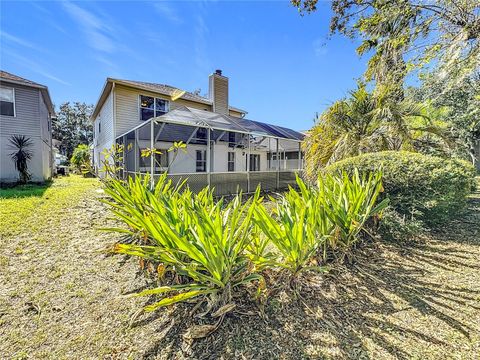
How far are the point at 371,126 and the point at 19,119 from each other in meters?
15.0

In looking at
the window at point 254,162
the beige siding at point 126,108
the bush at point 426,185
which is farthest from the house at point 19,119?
the bush at point 426,185

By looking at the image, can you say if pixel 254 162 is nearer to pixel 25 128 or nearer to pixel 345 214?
pixel 25 128

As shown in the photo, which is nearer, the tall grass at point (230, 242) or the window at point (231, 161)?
the tall grass at point (230, 242)

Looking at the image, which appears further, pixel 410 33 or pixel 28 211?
pixel 410 33

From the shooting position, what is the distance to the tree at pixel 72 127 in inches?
1533

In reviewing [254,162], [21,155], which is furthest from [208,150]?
[21,155]

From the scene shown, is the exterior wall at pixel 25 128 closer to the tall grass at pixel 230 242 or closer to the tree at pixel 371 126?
the tall grass at pixel 230 242

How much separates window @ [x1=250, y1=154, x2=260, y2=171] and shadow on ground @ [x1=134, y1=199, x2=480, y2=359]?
14.0 metres

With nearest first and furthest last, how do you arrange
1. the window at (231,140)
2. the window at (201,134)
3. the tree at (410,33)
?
the tree at (410,33) → the window at (201,134) → the window at (231,140)

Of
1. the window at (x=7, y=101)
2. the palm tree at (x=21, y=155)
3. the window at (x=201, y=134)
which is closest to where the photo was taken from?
the palm tree at (x=21, y=155)

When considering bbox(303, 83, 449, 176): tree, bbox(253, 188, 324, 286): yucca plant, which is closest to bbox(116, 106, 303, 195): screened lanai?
bbox(303, 83, 449, 176): tree

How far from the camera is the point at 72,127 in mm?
39656

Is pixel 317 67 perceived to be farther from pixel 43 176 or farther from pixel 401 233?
pixel 43 176

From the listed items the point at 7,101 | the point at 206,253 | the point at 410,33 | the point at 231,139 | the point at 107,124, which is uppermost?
the point at 410,33
